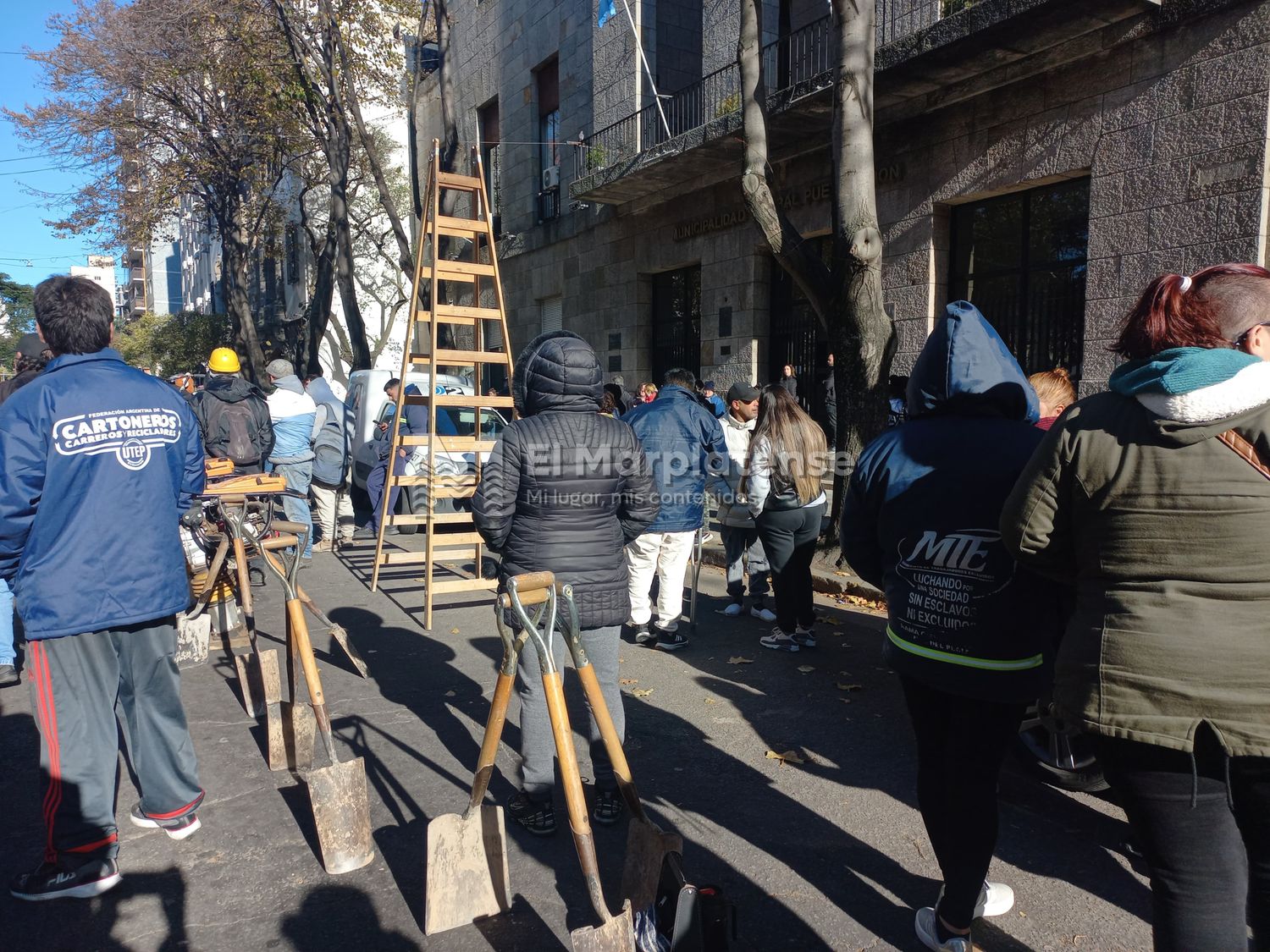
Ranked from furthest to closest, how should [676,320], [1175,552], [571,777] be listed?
[676,320] < [571,777] < [1175,552]

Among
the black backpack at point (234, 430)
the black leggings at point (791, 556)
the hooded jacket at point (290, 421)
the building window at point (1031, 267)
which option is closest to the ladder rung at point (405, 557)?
the black backpack at point (234, 430)

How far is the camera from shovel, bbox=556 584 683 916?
8.37 feet

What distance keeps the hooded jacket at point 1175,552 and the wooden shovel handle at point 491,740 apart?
1.59 m

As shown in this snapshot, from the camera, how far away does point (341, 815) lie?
3.09 metres

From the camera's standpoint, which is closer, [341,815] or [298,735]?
[341,815]

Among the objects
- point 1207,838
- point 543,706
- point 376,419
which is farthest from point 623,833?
point 376,419

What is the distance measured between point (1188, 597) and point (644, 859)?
1.65 metres

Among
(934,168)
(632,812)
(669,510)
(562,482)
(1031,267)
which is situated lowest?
(632,812)

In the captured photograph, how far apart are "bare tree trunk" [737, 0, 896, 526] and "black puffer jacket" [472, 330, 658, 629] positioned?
4592 millimetres

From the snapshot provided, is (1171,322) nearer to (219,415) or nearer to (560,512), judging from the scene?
(560,512)

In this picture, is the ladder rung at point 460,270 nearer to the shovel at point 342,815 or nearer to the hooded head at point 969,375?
the shovel at point 342,815

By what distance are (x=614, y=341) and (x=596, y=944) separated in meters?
13.7

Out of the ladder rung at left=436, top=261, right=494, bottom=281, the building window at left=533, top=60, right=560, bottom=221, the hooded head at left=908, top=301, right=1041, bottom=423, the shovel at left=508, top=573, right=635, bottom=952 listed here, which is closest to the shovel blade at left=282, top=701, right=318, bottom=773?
the shovel at left=508, top=573, right=635, bottom=952

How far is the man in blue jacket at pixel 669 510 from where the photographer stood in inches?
229
